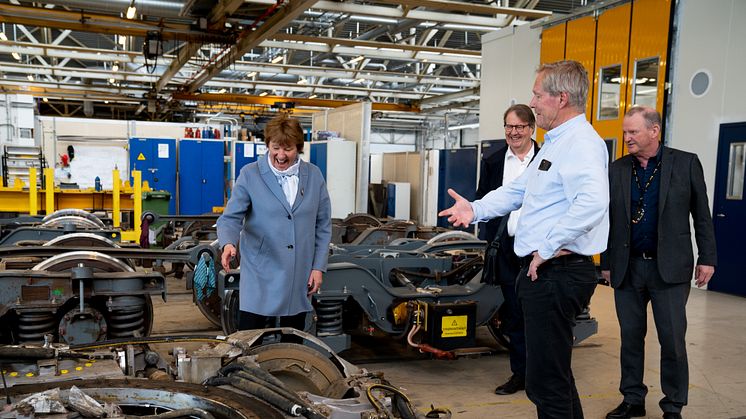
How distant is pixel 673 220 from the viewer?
336 cm

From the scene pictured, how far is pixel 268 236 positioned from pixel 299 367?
87 centimetres

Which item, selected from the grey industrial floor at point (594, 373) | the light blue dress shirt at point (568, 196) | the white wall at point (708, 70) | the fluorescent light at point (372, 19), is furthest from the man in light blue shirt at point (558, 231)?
the fluorescent light at point (372, 19)

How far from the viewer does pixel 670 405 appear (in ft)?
11.3

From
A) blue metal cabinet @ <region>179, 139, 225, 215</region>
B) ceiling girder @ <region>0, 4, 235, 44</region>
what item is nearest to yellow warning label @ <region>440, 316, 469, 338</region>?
ceiling girder @ <region>0, 4, 235, 44</region>

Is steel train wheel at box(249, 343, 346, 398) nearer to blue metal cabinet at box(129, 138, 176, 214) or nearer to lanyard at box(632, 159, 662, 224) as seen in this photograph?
lanyard at box(632, 159, 662, 224)

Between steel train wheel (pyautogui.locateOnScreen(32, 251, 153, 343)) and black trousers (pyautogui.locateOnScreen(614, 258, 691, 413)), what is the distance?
2.83 m

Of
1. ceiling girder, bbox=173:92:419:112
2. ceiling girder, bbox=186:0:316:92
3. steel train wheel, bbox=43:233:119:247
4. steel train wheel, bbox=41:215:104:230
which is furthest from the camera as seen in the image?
ceiling girder, bbox=173:92:419:112

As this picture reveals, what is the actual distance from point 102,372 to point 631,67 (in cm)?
790

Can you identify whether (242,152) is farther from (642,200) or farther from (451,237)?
(642,200)

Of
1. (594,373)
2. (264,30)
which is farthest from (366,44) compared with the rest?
(594,373)

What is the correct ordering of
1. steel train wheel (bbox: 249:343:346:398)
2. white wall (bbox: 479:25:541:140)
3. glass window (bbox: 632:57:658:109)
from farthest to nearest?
white wall (bbox: 479:25:541:140) → glass window (bbox: 632:57:658:109) → steel train wheel (bbox: 249:343:346:398)

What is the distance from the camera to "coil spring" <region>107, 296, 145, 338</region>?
396 cm

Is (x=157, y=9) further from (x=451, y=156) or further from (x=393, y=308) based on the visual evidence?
(x=451, y=156)

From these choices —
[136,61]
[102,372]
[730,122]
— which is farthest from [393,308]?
[136,61]
